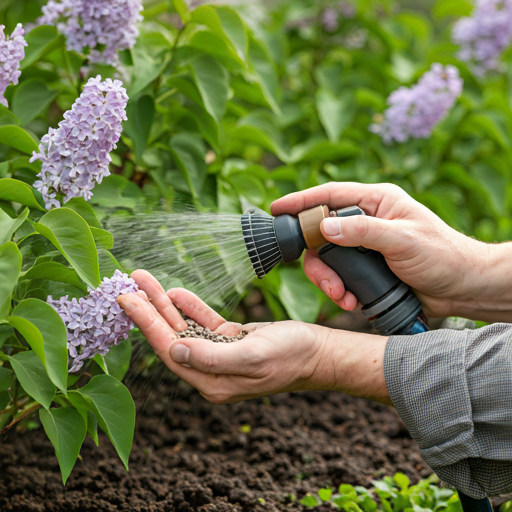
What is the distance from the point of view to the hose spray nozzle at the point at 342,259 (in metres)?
1.23

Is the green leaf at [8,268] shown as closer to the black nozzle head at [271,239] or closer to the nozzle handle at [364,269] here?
the black nozzle head at [271,239]

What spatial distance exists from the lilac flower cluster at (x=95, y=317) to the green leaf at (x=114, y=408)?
59 millimetres

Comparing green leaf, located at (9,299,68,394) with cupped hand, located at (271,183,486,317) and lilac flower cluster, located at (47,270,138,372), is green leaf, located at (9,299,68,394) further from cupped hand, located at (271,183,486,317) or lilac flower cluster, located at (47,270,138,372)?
cupped hand, located at (271,183,486,317)

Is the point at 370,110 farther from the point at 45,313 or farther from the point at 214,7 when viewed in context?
the point at 45,313

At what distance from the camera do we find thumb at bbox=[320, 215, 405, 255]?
119cm

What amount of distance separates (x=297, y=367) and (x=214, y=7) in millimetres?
999

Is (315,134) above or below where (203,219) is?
below

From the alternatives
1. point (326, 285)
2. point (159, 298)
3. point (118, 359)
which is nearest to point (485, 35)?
point (326, 285)

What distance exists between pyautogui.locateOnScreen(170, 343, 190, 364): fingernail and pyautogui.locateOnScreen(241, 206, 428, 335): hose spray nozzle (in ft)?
0.82

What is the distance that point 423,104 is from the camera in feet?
7.07

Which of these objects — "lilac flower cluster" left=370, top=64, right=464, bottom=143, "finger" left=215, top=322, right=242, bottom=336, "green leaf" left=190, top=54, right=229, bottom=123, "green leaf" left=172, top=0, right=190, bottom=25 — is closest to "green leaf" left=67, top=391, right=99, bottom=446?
"finger" left=215, top=322, right=242, bottom=336

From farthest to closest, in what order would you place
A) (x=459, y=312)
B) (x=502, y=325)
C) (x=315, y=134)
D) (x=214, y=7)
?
(x=315, y=134), (x=214, y=7), (x=459, y=312), (x=502, y=325)

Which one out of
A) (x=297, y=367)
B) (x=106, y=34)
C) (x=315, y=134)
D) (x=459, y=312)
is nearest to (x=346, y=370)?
(x=297, y=367)

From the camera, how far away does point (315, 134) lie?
8.50 ft
